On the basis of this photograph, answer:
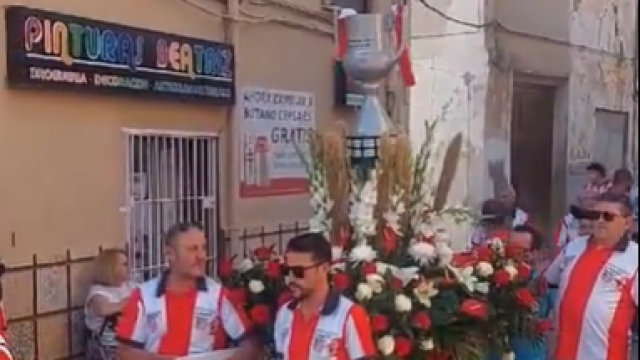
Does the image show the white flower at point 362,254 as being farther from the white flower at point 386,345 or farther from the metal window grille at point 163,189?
the metal window grille at point 163,189

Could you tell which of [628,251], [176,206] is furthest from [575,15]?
[628,251]

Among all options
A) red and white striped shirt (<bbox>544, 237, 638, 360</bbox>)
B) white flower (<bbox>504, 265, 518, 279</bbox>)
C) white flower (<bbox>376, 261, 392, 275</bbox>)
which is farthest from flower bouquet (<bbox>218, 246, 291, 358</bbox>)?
red and white striped shirt (<bbox>544, 237, 638, 360</bbox>)

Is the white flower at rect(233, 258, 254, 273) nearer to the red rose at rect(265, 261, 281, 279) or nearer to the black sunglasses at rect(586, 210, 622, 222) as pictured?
the red rose at rect(265, 261, 281, 279)

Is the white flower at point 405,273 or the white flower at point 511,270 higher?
Result: the white flower at point 405,273

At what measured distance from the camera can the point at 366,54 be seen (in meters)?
6.16

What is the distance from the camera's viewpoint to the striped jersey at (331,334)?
4.39 meters

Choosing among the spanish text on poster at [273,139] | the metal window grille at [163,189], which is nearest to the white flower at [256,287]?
the metal window grille at [163,189]

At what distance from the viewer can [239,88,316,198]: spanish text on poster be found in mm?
8305

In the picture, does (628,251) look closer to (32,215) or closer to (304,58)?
(32,215)

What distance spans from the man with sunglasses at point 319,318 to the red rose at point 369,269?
0.36 meters

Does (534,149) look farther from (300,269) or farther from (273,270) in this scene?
(300,269)

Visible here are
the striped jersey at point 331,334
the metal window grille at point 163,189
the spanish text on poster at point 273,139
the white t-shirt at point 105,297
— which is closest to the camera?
the striped jersey at point 331,334

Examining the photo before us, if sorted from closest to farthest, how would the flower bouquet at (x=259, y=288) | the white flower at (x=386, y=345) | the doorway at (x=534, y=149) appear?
the white flower at (x=386, y=345), the flower bouquet at (x=259, y=288), the doorway at (x=534, y=149)

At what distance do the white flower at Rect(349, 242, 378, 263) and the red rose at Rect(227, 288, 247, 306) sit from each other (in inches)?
19.9
